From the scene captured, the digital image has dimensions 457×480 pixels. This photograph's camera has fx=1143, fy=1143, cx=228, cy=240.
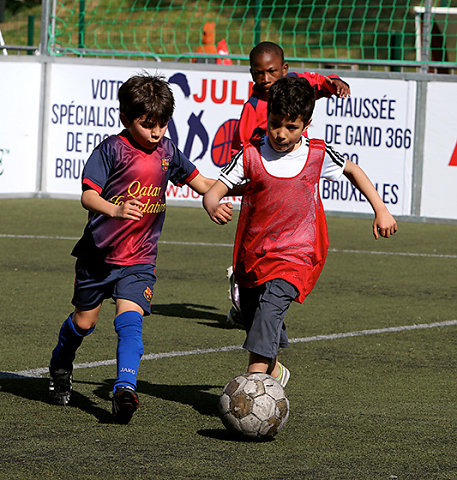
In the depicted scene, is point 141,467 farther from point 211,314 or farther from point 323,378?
point 211,314

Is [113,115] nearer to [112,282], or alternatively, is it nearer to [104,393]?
[104,393]

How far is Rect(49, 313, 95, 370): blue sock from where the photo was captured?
5.54 m

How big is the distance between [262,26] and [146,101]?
491 inches

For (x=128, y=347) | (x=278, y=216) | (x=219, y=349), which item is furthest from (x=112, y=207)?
(x=219, y=349)

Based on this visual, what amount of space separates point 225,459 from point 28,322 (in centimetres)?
336

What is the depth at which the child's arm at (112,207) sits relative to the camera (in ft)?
16.4

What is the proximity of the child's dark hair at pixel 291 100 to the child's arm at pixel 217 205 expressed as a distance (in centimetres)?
42

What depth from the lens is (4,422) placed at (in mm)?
5078

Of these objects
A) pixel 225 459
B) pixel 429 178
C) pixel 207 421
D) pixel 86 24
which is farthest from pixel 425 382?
pixel 86 24

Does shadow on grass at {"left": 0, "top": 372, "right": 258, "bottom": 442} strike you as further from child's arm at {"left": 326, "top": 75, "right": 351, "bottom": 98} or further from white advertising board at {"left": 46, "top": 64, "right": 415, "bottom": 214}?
white advertising board at {"left": 46, "top": 64, "right": 415, "bottom": 214}

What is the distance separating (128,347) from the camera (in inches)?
206

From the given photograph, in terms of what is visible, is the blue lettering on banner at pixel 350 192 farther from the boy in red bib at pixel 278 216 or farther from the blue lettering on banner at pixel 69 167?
the boy in red bib at pixel 278 216

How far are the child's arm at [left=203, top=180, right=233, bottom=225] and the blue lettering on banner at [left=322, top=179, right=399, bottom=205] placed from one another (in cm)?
892

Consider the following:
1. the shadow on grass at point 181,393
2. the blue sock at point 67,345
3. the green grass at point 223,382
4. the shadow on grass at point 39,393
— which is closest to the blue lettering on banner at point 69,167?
the green grass at point 223,382
